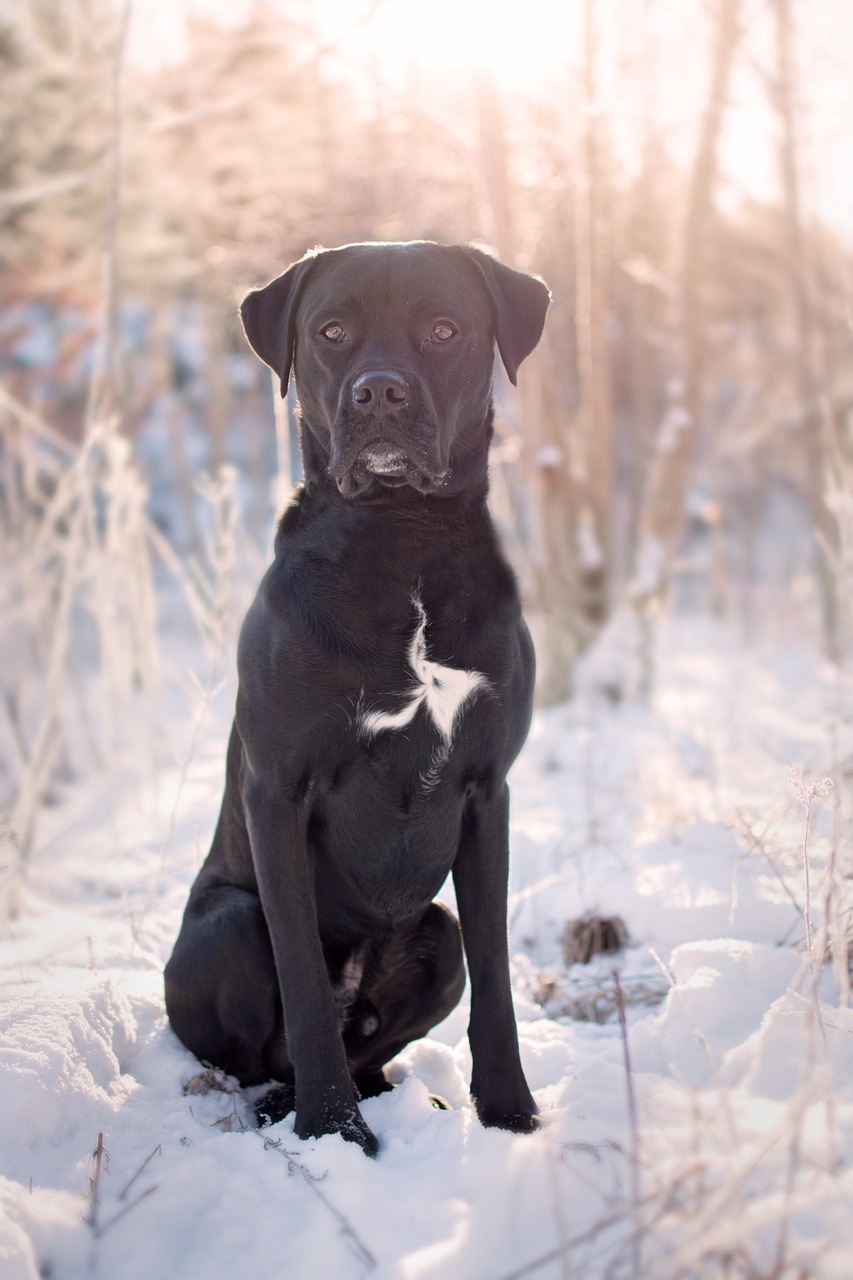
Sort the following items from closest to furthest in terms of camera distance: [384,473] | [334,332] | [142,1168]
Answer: [142,1168], [384,473], [334,332]

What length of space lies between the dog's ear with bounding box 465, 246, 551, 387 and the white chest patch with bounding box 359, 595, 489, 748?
71 cm

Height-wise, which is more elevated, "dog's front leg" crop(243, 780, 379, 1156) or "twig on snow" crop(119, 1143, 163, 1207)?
"dog's front leg" crop(243, 780, 379, 1156)

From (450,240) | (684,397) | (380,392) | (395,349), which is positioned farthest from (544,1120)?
(450,240)

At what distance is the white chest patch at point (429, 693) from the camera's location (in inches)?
72.0

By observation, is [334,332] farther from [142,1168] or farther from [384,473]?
[142,1168]

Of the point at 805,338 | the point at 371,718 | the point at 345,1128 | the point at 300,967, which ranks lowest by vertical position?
the point at 345,1128

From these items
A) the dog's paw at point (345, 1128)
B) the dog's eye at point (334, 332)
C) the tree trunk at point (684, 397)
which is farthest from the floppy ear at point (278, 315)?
the tree trunk at point (684, 397)

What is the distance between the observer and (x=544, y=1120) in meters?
1.80

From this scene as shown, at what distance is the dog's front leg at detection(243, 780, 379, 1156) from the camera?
174cm

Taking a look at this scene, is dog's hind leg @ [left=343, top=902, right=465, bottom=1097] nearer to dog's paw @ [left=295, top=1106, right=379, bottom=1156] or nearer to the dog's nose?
dog's paw @ [left=295, top=1106, right=379, bottom=1156]

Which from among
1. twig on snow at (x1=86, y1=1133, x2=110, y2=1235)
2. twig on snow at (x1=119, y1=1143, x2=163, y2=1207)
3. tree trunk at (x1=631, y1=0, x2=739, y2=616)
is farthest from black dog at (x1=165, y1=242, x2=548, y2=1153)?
tree trunk at (x1=631, y1=0, x2=739, y2=616)

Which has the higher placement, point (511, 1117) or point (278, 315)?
point (278, 315)

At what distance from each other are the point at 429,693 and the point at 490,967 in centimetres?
59

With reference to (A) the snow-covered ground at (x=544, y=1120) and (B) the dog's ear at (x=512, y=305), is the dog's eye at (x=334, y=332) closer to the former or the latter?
(B) the dog's ear at (x=512, y=305)
